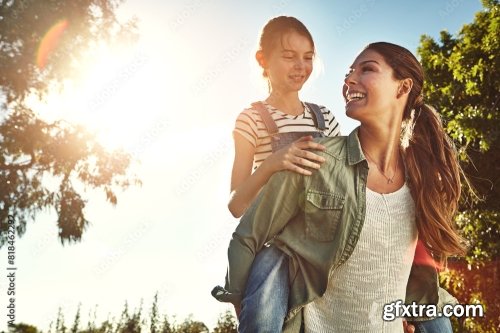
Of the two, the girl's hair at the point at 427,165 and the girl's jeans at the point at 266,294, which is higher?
the girl's hair at the point at 427,165

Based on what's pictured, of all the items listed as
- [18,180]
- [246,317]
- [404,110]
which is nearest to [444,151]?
[404,110]

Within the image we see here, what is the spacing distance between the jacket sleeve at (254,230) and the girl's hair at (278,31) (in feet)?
6.04

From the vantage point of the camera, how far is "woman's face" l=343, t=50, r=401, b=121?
9.09 ft

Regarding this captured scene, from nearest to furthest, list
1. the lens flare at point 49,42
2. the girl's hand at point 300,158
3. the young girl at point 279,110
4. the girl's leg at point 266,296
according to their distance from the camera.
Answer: the girl's leg at point 266,296, the girl's hand at point 300,158, the young girl at point 279,110, the lens flare at point 49,42

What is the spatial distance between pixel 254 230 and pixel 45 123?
10.7m

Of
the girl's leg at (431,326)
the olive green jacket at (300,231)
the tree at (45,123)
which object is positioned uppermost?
the tree at (45,123)

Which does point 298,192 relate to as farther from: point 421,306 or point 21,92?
point 21,92

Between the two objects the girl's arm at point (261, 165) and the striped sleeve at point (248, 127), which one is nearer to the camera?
the girl's arm at point (261, 165)

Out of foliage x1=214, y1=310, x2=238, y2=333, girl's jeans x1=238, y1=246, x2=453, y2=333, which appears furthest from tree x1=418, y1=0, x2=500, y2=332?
girl's jeans x1=238, y1=246, x2=453, y2=333

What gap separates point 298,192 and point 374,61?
0.90 meters

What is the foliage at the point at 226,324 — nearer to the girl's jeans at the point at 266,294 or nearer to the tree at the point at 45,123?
the tree at the point at 45,123

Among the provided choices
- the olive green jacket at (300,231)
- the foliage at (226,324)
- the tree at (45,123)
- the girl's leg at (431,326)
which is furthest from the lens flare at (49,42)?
the girl's leg at (431,326)

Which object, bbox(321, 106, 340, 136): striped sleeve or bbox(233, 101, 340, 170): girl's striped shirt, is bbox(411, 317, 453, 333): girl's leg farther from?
bbox(321, 106, 340, 136): striped sleeve

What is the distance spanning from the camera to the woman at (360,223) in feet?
7.81
